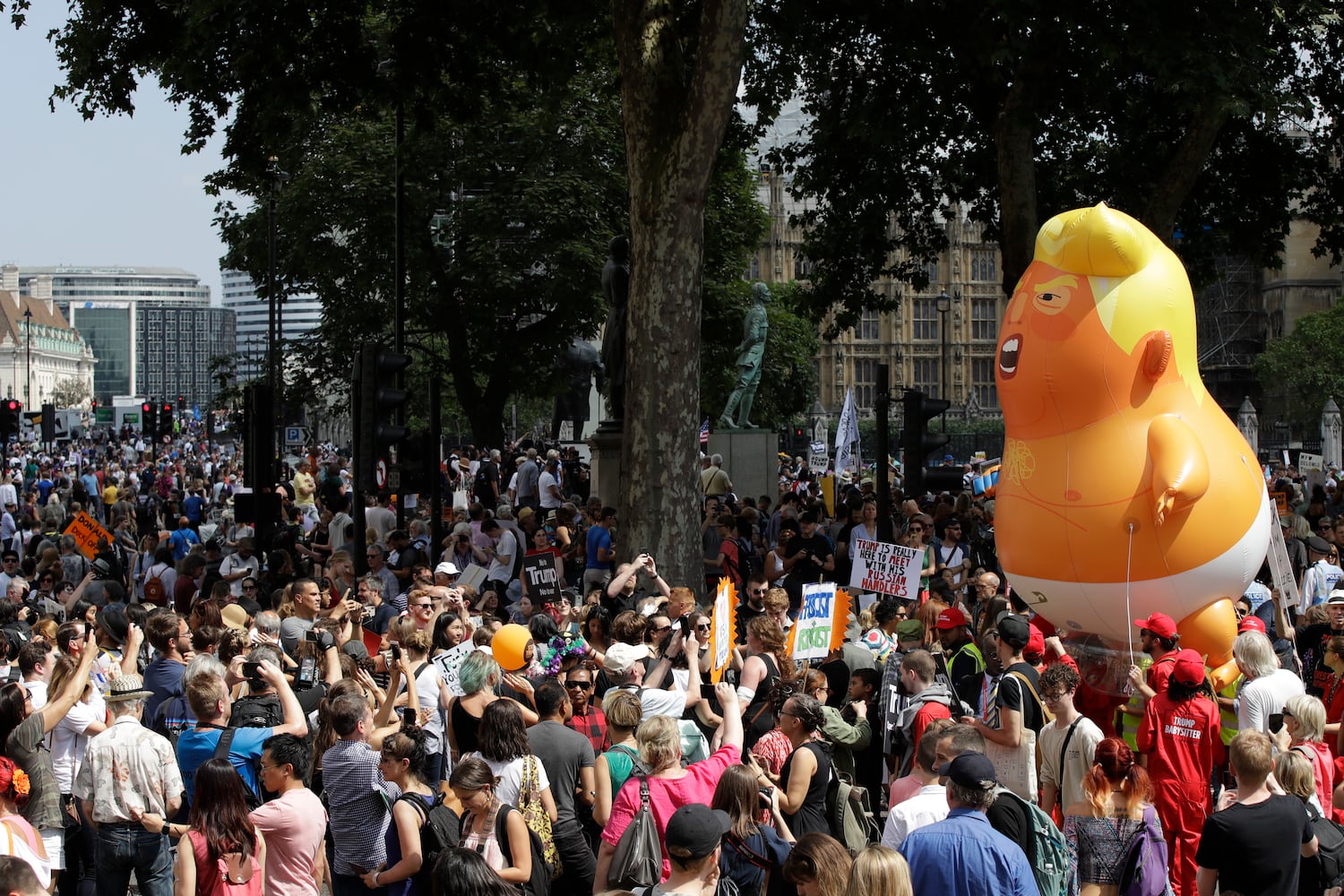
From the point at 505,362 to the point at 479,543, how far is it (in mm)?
18155

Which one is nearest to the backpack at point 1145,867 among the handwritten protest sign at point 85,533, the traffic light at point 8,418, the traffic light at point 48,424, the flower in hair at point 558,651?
the flower in hair at point 558,651

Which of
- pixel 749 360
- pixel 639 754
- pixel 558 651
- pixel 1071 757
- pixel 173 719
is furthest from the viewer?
pixel 749 360

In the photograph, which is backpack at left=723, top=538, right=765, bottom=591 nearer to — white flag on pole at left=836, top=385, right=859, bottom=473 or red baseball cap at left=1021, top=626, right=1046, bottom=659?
white flag on pole at left=836, top=385, right=859, bottom=473

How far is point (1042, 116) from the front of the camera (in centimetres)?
1898

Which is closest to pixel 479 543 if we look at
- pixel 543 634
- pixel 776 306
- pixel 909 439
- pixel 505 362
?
pixel 909 439

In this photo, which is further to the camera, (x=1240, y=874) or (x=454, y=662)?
(x=454, y=662)

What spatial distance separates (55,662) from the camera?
26.3 feet

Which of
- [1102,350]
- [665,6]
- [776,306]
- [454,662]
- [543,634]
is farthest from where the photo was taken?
[776,306]

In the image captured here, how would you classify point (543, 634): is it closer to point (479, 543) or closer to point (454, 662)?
point (454, 662)

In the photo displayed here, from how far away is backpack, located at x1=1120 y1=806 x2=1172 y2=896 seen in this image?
6.12m

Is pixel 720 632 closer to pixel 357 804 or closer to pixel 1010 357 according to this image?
pixel 357 804

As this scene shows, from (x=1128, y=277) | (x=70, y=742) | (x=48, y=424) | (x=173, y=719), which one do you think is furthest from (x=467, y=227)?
(x=70, y=742)

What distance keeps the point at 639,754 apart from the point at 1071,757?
2196 mm

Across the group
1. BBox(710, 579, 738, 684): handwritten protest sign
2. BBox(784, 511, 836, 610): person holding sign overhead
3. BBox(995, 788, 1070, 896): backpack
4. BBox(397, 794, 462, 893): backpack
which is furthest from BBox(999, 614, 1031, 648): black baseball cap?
BBox(784, 511, 836, 610): person holding sign overhead
